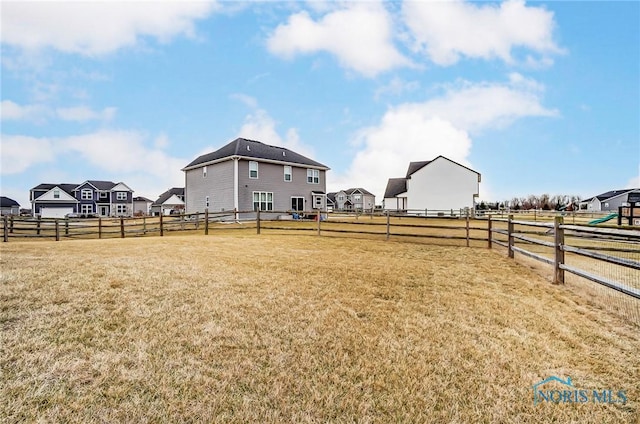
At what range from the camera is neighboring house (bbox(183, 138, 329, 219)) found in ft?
83.3

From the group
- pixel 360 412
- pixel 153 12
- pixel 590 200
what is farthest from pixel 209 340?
pixel 590 200

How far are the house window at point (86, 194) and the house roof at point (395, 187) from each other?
51.6 m

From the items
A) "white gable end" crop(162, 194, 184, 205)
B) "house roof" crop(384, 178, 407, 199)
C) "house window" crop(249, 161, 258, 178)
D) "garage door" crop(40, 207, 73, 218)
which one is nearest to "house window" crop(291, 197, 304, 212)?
"house window" crop(249, 161, 258, 178)

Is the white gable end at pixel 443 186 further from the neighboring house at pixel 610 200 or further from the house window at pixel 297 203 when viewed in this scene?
the neighboring house at pixel 610 200

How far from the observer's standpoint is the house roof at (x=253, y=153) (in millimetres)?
26016

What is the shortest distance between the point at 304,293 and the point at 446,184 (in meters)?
36.9

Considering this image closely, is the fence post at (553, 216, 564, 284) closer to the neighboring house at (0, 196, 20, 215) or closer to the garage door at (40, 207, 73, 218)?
the garage door at (40, 207, 73, 218)

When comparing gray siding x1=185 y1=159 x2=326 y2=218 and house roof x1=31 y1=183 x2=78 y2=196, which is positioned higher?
house roof x1=31 y1=183 x2=78 y2=196

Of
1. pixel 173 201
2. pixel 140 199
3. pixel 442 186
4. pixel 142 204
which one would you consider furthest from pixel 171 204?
pixel 442 186

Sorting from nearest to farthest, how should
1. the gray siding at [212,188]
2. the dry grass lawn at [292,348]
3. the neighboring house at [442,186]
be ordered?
the dry grass lawn at [292,348]
the gray siding at [212,188]
the neighboring house at [442,186]

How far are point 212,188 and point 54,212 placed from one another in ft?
138

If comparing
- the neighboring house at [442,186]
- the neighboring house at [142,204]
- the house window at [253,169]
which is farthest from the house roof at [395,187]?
the neighboring house at [142,204]

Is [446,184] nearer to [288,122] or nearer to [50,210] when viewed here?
[288,122]

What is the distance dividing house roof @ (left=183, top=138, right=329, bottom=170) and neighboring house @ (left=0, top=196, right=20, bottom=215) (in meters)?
56.3
